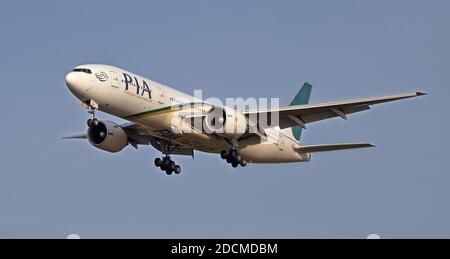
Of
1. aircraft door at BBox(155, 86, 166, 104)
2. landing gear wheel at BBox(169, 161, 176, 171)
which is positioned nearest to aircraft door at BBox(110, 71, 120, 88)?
aircraft door at BBox(155, 86, 166, 104)

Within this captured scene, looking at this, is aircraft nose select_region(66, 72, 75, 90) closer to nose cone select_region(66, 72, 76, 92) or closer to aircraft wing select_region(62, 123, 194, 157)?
nose cone select_region(66, 72, 76, 92)

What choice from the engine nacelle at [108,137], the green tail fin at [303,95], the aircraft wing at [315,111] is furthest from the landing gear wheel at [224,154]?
the green tail fin at [303,95]

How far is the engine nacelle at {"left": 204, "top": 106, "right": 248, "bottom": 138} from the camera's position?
43.3m

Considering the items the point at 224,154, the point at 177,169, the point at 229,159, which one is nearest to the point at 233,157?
the point at 229,159

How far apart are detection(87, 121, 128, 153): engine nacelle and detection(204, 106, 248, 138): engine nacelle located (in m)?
6.15

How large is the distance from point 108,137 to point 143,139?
8.07 ft

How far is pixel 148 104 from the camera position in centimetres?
4166

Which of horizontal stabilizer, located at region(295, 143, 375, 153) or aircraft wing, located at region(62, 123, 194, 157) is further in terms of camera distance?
aircraft wing, located at region(62, 123, 194, 157)

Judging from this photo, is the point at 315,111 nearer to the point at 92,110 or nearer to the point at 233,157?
the point at 233,157

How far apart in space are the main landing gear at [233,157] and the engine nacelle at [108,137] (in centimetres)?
593

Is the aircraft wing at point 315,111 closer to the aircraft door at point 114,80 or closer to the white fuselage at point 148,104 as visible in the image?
the white fuselage at point 148,104
